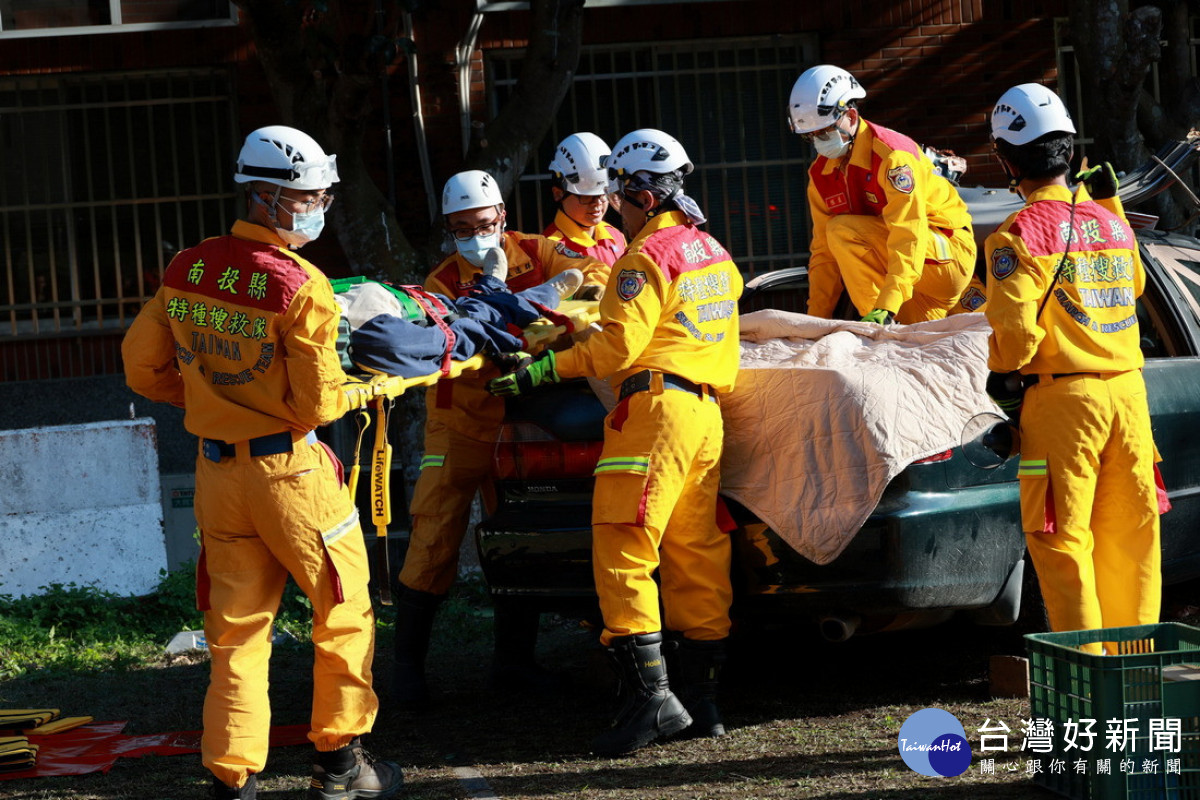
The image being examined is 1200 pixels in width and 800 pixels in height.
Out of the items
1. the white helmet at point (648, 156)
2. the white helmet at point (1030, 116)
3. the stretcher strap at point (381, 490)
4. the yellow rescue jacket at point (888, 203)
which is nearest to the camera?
the white helmet at point (1030, 116)

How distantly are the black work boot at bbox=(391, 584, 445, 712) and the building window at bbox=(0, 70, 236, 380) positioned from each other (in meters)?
5.20

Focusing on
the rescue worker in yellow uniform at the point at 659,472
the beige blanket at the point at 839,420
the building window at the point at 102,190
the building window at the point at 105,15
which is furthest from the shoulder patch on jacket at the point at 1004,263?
the building window at the point at 102,190

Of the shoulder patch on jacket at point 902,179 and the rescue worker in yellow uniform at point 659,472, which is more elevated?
the shoulder patch on jacket at point 902,179

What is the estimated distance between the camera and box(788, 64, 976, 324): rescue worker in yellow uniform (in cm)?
602

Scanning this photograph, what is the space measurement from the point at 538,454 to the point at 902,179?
199 centimetres

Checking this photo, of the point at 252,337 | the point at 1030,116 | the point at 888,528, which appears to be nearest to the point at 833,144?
the point at 1030,116

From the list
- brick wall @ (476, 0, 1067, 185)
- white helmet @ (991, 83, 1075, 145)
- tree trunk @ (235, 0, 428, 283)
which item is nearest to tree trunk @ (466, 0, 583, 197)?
tree trunk @ (235, 0, 428, 283)

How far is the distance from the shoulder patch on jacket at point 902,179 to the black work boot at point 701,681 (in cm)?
214

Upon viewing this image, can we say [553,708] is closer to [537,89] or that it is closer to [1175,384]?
[1175,384]

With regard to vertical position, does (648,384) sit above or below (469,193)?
below

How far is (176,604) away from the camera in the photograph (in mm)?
7922

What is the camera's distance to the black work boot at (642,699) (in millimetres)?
4754

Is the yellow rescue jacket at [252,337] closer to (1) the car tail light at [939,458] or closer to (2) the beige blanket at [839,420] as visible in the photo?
(2) the beige blanket at [839,420]

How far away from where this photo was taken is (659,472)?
→ 471 centimetres
